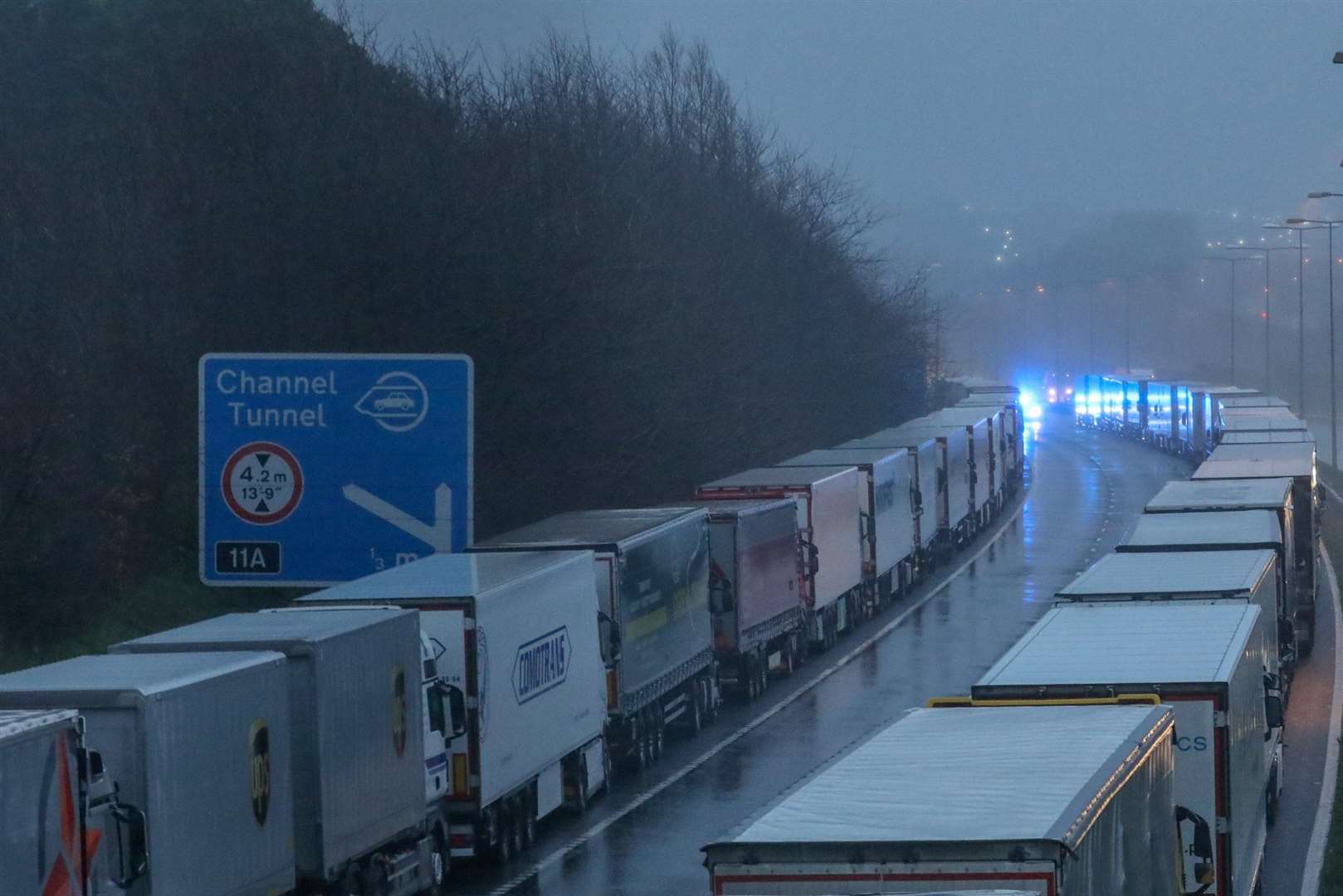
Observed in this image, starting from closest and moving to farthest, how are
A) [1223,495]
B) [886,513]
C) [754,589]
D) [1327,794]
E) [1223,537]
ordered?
[1327,794], [1223,537], [754,589], [1223,495], [886,513]

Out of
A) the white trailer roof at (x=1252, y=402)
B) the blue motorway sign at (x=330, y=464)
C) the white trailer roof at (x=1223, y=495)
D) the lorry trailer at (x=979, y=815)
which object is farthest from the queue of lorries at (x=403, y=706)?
the white trailer roof at (x=1252, y=402)

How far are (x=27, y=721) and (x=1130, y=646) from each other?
8.02 metres

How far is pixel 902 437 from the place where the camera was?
1943 inches

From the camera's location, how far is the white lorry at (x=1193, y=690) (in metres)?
12.6

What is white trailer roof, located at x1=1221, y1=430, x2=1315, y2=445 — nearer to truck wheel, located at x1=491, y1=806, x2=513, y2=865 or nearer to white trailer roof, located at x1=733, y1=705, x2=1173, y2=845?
truck wheel, located at x1=491, y1=806, x2=513, y2=865

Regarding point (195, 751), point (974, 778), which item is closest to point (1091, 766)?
point (974, 778)

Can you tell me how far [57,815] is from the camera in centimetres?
994

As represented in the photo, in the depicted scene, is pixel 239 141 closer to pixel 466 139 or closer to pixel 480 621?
pixel 466 139

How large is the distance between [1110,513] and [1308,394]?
8938 centimetres

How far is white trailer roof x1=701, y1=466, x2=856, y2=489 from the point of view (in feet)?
113

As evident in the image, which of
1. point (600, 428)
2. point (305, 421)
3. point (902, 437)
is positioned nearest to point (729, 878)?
point (305, 421)

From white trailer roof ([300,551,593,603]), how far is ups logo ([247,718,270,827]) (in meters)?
3.38

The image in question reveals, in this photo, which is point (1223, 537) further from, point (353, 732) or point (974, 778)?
point (974, 778)

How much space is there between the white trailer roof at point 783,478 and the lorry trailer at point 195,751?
2106 cm
